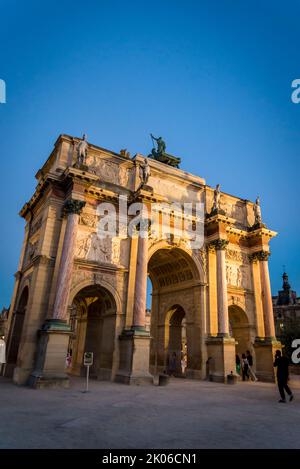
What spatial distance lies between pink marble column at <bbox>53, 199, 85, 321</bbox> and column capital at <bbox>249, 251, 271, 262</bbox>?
15.3 m

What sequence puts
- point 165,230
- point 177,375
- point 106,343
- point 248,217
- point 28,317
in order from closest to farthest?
point 28,317
point 106,343
point 165,230
point 177,375
point 248,217

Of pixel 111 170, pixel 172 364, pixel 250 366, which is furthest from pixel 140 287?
pixel 250 366

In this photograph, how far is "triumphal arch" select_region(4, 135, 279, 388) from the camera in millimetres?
17188

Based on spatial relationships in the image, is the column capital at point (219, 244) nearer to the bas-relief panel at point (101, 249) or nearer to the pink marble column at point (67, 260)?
the bas-relief panel at point (101, 249)

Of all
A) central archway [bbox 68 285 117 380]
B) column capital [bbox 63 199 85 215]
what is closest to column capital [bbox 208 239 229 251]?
central archway [bbox 68 285 117 380]

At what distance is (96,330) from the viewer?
22172 mm

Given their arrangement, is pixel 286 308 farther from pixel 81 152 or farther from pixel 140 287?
pixel 81 152

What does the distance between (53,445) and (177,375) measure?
21041mm

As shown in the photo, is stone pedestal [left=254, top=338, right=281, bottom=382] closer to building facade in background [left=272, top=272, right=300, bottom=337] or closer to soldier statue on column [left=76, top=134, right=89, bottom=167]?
soldier statue on column [left=76, top=134, right=89, bottom=167]

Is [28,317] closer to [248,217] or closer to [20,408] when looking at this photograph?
[20,408]

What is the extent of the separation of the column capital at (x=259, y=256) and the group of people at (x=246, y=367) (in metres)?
7.50

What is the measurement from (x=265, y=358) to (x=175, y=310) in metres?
7.95
